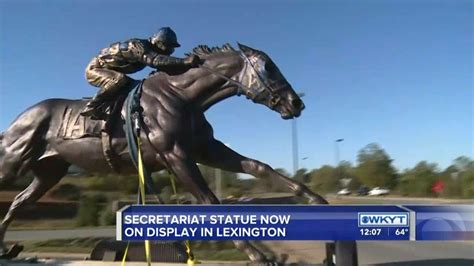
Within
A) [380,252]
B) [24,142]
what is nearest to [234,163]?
[24,142]

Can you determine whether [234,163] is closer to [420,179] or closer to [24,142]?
[24,142]

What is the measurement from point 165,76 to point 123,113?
21.3 inches

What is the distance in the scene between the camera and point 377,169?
62188 mm

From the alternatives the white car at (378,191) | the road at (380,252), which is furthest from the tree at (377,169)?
the road at (380,252)

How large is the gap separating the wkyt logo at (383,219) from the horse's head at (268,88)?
4.87ft

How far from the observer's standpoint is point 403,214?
11.2 ft

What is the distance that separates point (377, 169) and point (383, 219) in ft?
200

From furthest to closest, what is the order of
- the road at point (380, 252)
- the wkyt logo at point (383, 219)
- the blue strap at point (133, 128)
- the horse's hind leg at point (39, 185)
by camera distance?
the road at point (380, 252)
the horse's hind leg at point (39, 185)
the blue strap at point (133, 128)
the wkyt logo at point (383, 219)

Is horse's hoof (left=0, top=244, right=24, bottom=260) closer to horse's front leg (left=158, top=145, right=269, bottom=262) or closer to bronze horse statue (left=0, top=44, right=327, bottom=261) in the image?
bronze horse statue (left=0, top=44, right=327, bottom=261)

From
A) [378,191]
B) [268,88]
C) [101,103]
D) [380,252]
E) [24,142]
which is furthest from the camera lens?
[378,191]

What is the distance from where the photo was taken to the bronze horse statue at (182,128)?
15.4ft

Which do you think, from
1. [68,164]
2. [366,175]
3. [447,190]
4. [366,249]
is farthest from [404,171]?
[68,164]

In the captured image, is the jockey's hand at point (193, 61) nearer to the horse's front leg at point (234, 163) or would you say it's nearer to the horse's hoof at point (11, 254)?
the horse's front leg at point (234, 163)

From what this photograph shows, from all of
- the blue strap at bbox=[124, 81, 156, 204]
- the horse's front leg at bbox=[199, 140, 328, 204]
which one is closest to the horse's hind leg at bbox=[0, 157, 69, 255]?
the blue strap at bbox=[124, 81, 156, 204]
